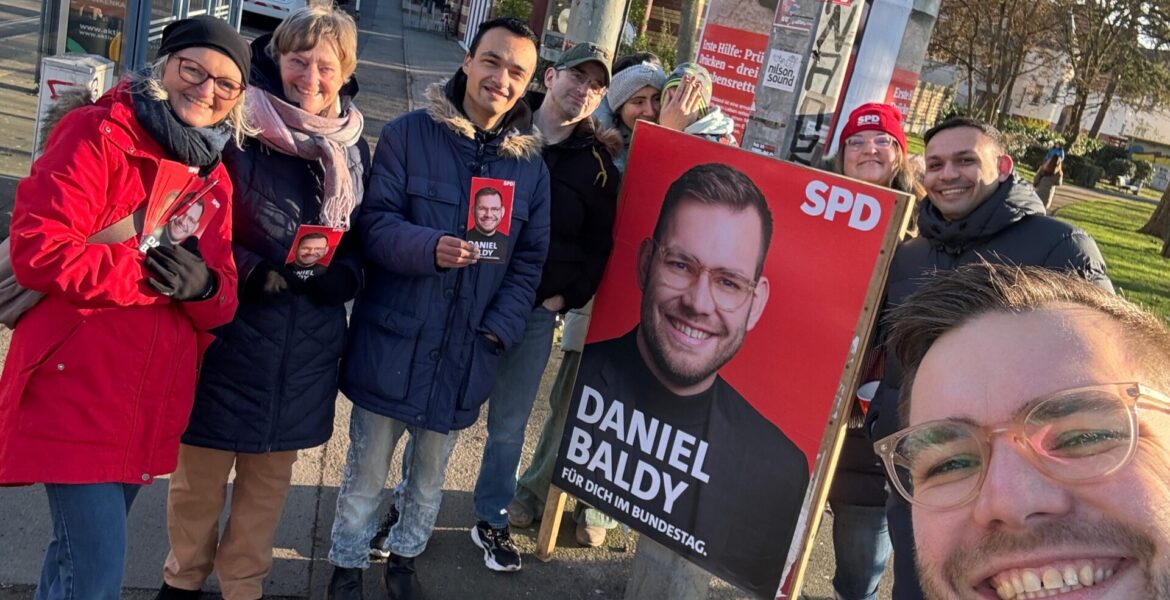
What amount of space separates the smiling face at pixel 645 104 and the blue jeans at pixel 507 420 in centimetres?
100

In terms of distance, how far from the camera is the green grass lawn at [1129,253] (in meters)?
12.3

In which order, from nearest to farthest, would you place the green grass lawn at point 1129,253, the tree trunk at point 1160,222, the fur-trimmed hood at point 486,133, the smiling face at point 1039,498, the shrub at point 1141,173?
the smiling face at point 1039,498 < the fur-trimmed hood at point 486,133 < the green grass lawn at point 1129,253 < the tree trunk at point 1160,222 < the shrub at point 1141,173

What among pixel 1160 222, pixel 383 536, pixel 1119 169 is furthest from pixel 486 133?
pixel 1119 169

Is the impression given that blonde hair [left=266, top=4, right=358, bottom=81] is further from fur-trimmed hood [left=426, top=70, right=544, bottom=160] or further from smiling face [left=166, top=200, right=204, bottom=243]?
smiling face [left=166, top=200, right=204, bottom=243]

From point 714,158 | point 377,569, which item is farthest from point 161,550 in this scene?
point 714,158

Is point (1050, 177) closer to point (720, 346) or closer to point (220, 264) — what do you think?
point (720, 346)

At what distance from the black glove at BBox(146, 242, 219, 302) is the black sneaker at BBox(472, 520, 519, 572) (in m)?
1.74

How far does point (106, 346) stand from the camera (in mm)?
2469

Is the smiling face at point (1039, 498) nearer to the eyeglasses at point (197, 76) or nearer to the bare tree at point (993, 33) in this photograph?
the eyeglasses at point (197, 76)

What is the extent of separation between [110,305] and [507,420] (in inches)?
70.0

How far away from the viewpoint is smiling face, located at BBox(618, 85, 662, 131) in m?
4.05

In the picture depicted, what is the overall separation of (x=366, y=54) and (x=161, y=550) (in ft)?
57.4

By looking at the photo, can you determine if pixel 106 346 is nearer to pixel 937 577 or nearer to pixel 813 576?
pixel 937 577

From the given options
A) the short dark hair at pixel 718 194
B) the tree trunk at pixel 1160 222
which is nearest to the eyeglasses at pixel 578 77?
the short dark hair at pixel 718 194
